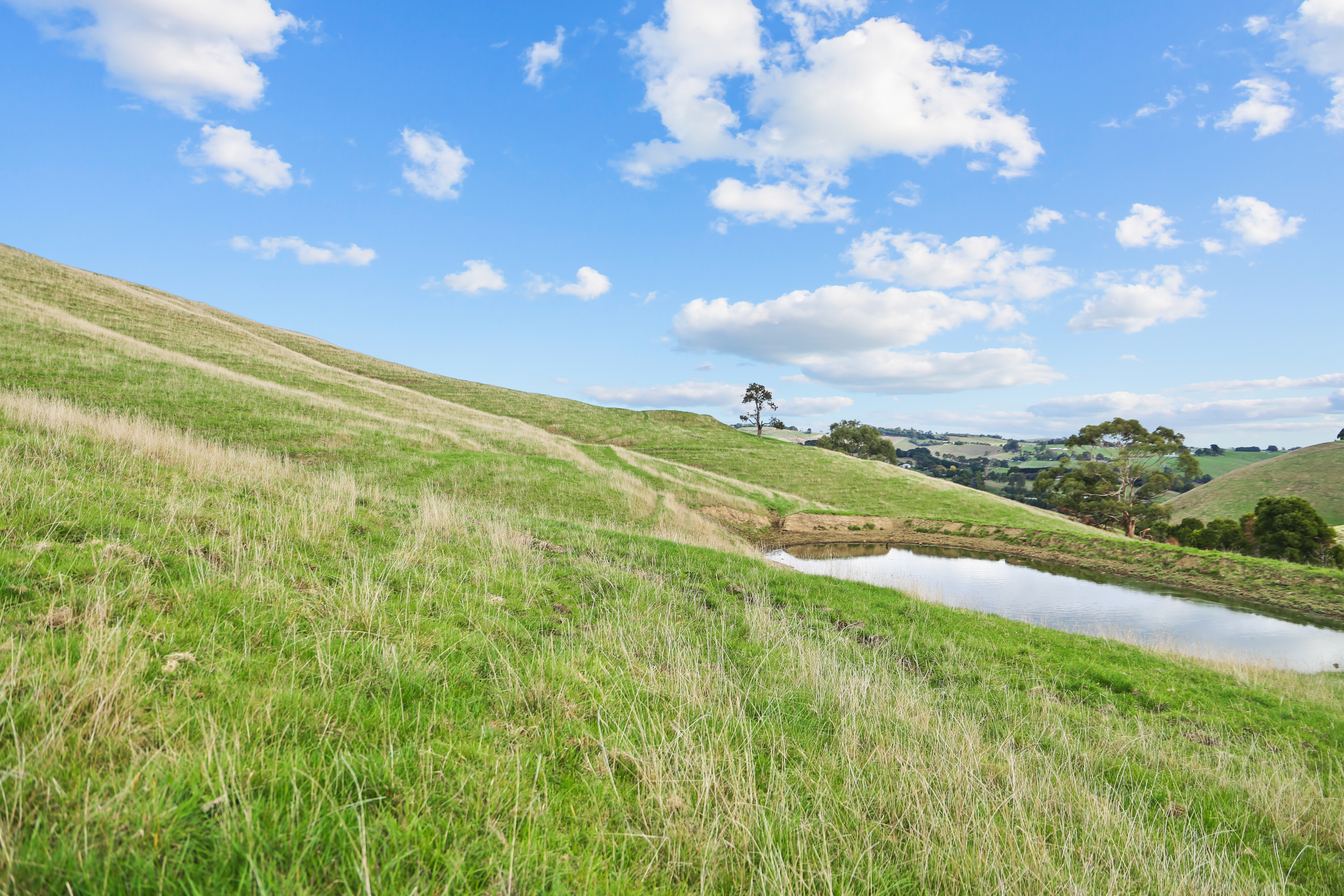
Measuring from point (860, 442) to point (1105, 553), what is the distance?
6987 cm

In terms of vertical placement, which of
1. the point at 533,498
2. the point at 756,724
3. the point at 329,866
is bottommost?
the point at 533,498

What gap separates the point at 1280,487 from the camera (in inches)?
3329

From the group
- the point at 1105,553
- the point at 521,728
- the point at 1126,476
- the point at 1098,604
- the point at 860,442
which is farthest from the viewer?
the point at 860,442

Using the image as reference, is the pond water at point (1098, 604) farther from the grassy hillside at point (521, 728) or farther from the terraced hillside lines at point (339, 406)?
the terraced hillside lines at point (339, 406)

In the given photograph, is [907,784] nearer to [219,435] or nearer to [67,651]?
[67,651]

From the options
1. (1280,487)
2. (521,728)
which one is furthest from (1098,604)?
(1280,487)

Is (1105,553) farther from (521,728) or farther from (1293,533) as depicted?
(521,728)

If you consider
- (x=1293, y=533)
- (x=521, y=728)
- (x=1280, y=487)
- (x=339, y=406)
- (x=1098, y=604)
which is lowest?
(x=1098, y=604)

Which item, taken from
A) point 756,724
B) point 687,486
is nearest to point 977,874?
point 756,724

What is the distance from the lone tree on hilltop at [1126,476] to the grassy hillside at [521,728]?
168 feet

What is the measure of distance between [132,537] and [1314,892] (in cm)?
1165

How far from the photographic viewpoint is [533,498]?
949 inches

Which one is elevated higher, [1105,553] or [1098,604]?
[1105,553]

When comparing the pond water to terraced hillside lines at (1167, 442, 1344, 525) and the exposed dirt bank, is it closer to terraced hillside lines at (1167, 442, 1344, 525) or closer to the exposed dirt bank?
the exposed dirt bank
